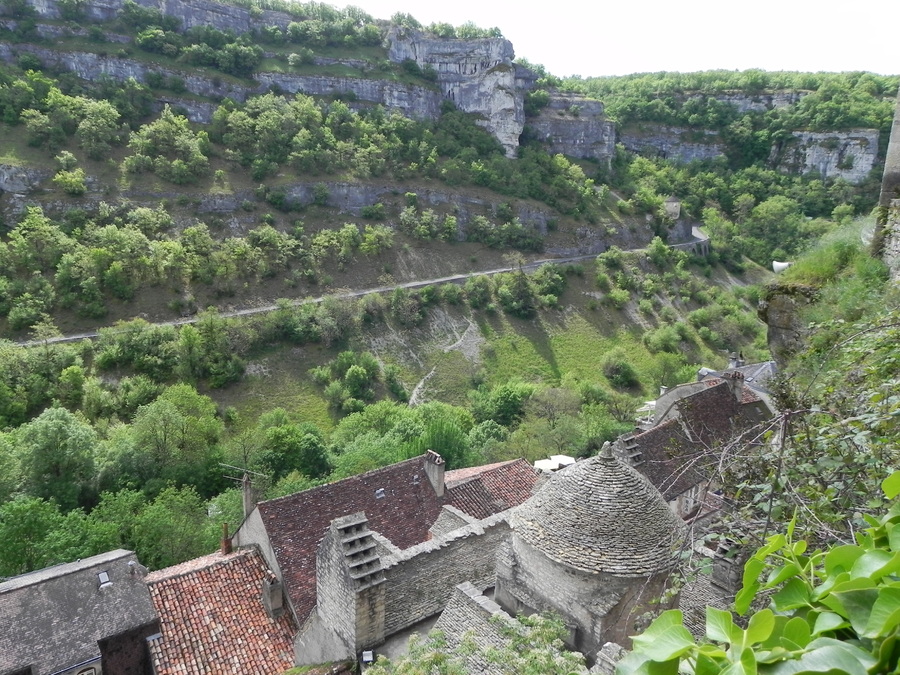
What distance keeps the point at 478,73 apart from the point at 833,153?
59.9m

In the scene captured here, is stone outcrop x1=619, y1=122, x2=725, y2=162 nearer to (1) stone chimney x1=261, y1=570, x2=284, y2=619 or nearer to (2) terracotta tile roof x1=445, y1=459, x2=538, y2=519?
(2) terracotta tile roof x1=445, y1=459, x2=538, y2=519

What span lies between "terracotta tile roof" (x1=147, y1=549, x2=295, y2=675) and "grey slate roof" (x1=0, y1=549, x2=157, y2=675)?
72cm

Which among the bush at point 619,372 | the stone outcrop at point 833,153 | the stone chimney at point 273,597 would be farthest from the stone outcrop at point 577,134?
the stone chimney at point 273,597

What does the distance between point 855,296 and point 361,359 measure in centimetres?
3829

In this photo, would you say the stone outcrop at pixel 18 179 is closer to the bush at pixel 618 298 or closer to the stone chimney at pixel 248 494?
the stone chimney at pixel 248 494

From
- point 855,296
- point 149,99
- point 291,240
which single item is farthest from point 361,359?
point 149,99

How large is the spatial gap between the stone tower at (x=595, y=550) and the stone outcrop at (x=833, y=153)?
3929 inches

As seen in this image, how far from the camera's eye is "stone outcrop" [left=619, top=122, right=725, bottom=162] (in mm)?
100250

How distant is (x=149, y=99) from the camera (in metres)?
63.3

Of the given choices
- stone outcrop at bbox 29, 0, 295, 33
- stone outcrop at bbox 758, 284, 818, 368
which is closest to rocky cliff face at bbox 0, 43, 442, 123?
stone outcrop at bbox 29, 0, 295, 33

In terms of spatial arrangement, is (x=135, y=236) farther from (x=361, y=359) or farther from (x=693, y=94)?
(x=693, y=94)

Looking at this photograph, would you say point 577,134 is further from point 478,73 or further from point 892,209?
point 892,209

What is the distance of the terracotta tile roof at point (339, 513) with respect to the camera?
1499 cm

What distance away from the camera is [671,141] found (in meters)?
103
